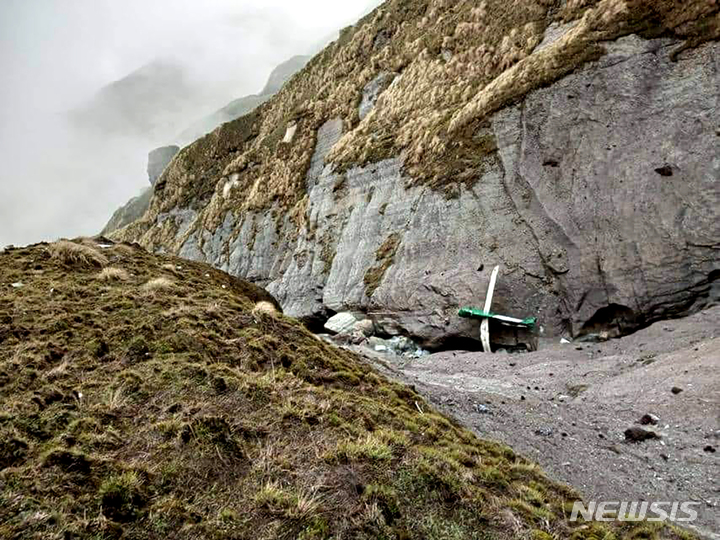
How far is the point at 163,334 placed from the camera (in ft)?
34.6

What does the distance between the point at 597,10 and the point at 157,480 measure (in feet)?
→ 106

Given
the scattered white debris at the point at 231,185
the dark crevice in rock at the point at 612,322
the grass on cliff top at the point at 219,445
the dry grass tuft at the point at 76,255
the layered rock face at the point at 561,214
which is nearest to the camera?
the grass on cliff top at the point at 219,445

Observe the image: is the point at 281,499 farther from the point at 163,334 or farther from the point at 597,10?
the point at 597,10

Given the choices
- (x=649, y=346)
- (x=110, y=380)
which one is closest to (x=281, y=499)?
(x=110, y=380)

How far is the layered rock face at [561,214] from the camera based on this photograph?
20719 mm

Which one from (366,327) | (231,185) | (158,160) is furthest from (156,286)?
(158,160)

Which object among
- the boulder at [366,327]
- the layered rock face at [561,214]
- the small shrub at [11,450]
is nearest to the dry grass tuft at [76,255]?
the small shrub at [11,450]

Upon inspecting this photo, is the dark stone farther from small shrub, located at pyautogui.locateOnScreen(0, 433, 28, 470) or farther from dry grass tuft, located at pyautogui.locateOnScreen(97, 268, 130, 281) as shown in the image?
dry grass tuft, located at pyautogui.locateOnScreen(97, 268, 130, 281)

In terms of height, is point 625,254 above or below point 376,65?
below

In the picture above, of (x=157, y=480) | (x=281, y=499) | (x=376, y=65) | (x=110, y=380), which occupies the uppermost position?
(x=376, y=65)

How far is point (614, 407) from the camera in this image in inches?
555

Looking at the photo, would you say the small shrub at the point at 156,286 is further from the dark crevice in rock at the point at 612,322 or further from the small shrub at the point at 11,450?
the dark crevice in rock at the point at 612,322

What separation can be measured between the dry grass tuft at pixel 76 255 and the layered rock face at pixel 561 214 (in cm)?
1675

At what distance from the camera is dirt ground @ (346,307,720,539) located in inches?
403
